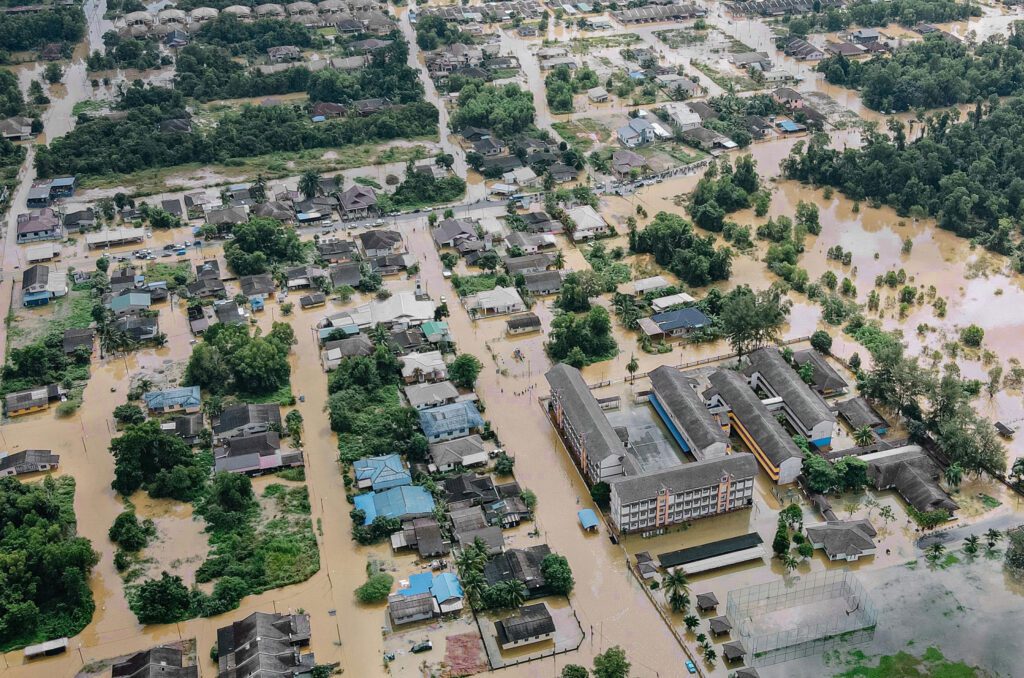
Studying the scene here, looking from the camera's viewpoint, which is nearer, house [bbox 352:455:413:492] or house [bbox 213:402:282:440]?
house [bbox 352:455:413:492]

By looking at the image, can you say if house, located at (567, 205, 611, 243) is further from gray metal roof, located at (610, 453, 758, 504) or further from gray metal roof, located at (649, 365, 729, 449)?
gray metal roof, located at (610, 453, 758, 504)

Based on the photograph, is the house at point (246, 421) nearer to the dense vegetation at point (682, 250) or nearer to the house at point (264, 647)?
the house at point (264, 647)

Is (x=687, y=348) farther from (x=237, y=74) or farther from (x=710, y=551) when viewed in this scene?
(x=237, y=74)

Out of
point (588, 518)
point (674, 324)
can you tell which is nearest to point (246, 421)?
point (588, 518)

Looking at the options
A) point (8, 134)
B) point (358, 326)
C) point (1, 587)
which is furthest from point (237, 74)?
point (1, 587)

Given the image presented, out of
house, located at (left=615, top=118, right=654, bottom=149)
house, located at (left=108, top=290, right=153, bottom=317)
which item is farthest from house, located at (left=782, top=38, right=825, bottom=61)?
house, located at (left=108, top=290, right=153, bottom=317)
